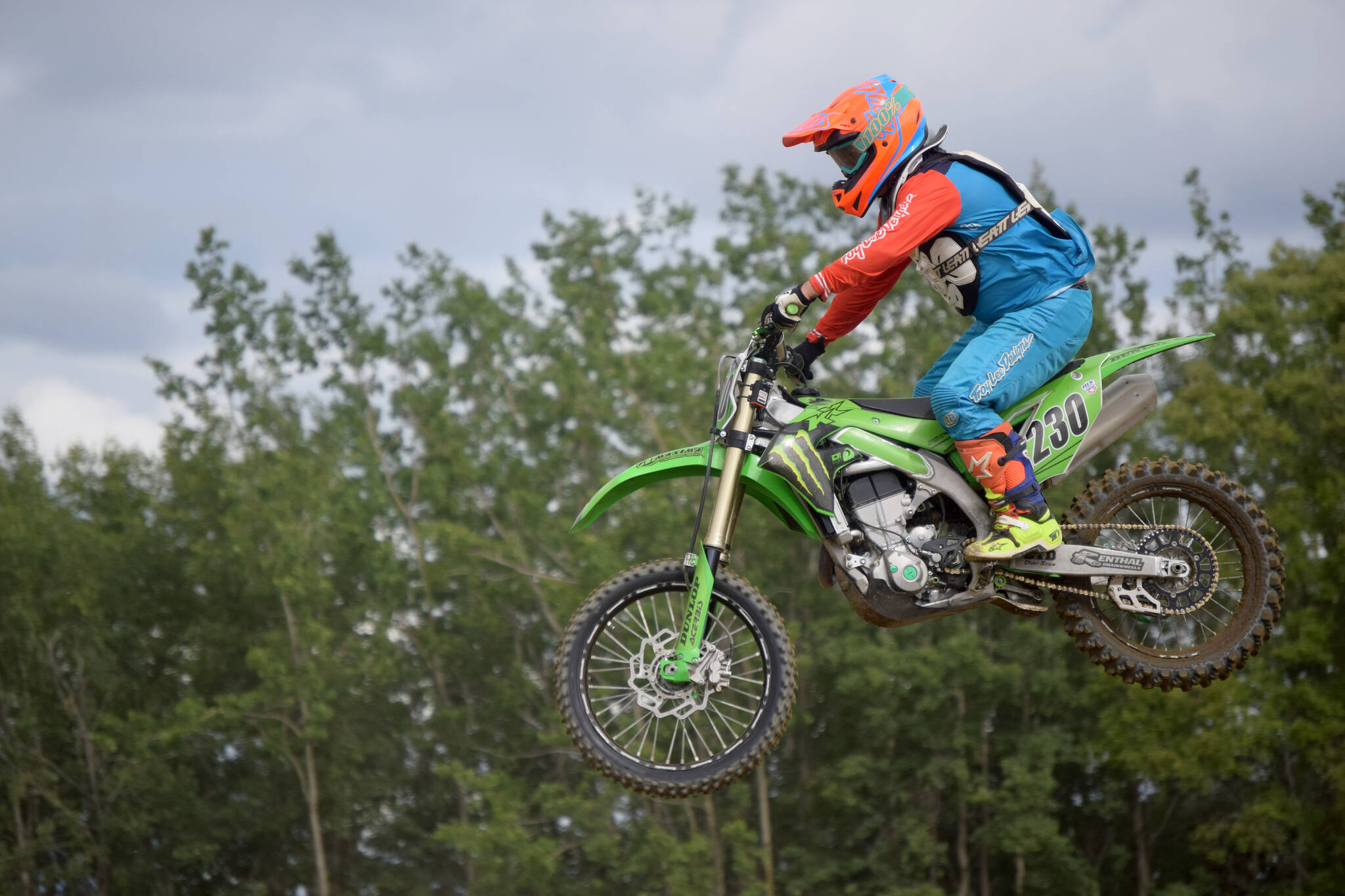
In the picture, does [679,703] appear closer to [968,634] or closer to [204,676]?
[968,634]

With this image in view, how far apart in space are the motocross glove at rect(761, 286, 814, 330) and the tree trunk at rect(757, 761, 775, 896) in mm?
24592

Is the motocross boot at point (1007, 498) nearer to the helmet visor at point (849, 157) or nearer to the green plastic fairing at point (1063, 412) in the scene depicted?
the green plastic fairing at point (1063, 412)

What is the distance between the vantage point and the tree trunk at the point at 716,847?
2927 cm

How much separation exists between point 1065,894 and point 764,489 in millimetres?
28689

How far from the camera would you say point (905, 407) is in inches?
A: 202

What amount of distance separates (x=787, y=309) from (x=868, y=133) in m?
0.70

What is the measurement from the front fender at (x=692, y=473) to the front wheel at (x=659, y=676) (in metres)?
0.30

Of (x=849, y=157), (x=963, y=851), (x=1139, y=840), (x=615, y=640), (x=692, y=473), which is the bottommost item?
(x=615, y=640)

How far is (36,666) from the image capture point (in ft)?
A: 114

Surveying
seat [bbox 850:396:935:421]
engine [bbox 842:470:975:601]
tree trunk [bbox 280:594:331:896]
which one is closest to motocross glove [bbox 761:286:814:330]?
seat [bbox 850:396:935:421]

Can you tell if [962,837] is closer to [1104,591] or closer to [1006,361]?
[1104,591]

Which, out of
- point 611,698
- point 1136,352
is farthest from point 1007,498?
point 611,698

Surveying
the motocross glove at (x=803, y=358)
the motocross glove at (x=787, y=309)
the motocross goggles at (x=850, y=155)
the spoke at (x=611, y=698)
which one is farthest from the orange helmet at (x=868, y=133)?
the spoke at (x=611, y=698)

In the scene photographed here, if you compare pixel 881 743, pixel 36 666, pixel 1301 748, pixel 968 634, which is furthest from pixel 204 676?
pixel 1301 748
